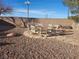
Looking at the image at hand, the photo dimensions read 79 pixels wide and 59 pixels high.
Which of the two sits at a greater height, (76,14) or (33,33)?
(76,14)

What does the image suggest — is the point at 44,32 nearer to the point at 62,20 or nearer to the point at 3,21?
the point at 3,21

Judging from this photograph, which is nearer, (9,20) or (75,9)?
(75,9)

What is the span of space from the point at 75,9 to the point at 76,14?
53 centimetres

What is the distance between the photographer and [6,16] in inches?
1307

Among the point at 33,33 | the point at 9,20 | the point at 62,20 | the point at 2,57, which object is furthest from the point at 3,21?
the point at 2,57

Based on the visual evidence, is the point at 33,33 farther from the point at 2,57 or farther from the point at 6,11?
the point at 6,11

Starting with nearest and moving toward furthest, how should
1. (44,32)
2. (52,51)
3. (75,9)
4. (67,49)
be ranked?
(52,51) → (67,49) → (44,32) → (75,9)

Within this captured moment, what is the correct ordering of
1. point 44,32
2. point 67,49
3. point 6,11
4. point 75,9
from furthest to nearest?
point 6,11 < point 75,9 < point 44,32 < point 67,49

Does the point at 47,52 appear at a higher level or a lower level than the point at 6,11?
lower

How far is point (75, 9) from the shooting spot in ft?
66.2

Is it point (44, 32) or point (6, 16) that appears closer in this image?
point (44, 32)

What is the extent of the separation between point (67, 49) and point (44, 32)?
19.9 feet

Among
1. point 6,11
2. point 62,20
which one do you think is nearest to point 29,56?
point 6,11

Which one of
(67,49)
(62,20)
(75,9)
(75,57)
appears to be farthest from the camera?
(62,20)
